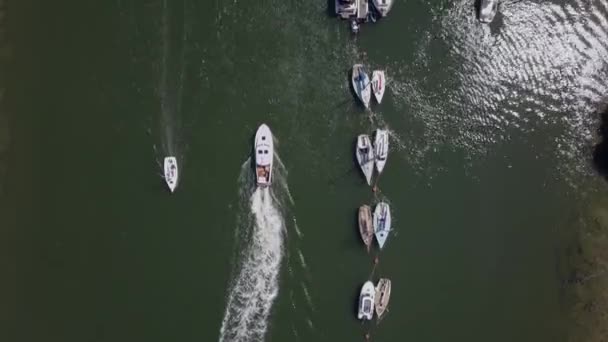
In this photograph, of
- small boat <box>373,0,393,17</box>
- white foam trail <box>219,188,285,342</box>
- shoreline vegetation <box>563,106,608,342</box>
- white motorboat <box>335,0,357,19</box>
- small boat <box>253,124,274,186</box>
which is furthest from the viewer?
white foam trail <box>219,188,285,342</box>

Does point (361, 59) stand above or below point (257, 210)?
above

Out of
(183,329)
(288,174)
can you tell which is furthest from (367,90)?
(183,329)

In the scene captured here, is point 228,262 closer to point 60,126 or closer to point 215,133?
point 215,133

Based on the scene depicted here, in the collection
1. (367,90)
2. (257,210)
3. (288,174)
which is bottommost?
(257,210)

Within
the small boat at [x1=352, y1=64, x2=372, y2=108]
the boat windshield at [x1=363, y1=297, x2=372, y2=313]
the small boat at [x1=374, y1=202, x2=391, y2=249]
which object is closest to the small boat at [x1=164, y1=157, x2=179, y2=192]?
the small boat at [x1=352, y1=64, x2=372, y2=108]

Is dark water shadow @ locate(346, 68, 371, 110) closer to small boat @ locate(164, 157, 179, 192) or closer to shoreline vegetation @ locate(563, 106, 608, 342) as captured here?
small boat @ locate(164, 157, 179, 192)

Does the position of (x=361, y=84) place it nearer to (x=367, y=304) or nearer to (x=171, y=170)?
(x=171, y=170)
